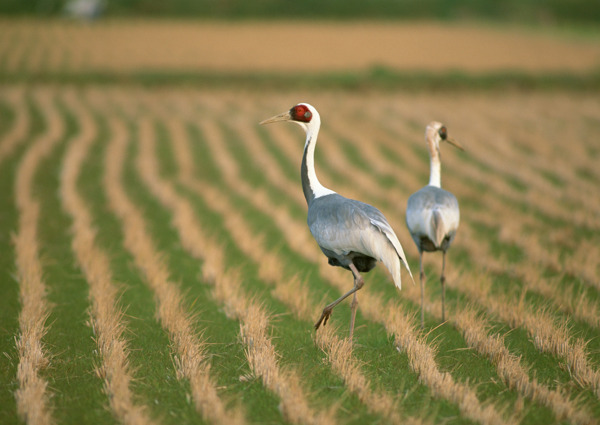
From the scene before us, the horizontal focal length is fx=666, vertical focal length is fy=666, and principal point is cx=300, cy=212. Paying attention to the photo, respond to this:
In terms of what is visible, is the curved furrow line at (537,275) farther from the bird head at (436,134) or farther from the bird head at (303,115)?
the bird head at (303,115)

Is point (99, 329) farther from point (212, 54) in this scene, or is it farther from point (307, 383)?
point (212, 54)

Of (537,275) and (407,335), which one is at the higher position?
(407,335)

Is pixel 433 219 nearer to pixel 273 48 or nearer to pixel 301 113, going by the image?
pixel 301 113

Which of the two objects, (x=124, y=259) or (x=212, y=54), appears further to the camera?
(x=212, y=54)

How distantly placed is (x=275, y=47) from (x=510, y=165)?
77.6ft

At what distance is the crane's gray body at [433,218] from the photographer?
22.8 feet

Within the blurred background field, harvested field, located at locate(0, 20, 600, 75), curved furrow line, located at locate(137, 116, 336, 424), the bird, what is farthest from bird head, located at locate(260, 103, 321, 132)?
harvested field, located at locate(0, 20, 600, 75)

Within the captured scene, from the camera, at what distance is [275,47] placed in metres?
37.5

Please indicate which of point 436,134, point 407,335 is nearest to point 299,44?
point 436,134

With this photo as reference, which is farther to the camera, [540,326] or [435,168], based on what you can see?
[435,168]

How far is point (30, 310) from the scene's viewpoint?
6734 millimetres

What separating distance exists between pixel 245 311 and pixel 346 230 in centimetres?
170

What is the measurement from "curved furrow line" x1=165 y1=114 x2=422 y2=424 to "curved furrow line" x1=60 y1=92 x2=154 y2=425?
1630mm

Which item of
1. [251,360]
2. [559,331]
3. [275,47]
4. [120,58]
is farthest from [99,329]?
[275,47]
